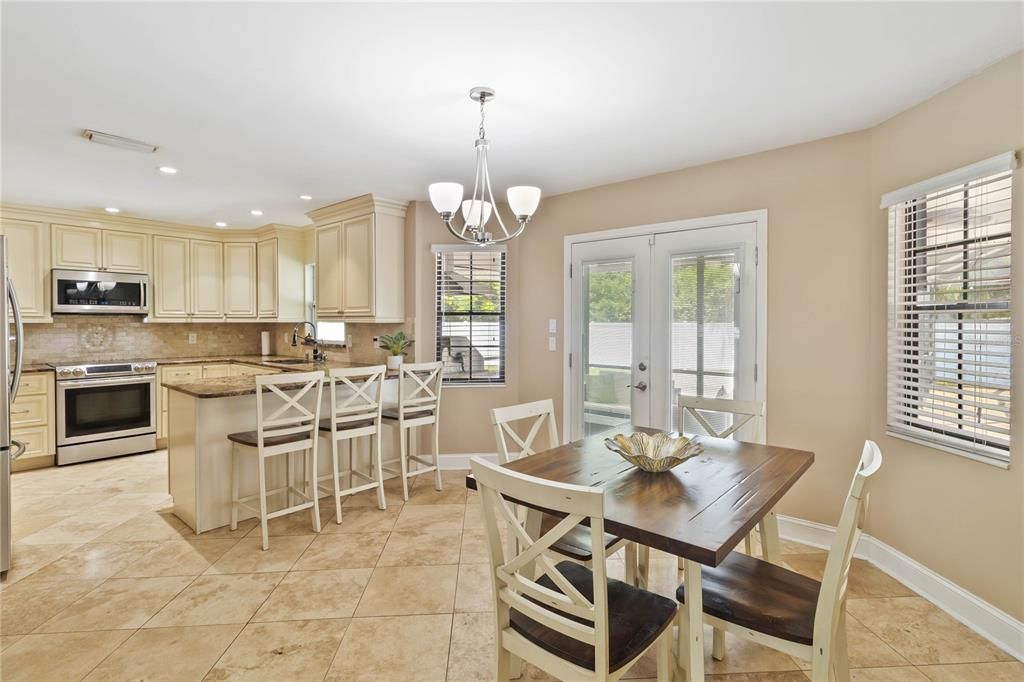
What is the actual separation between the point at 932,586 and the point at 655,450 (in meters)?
1.64

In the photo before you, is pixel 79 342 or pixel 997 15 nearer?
pixel 997 15

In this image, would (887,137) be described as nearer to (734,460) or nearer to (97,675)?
(734,460)

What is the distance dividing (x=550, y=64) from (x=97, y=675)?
3.02m

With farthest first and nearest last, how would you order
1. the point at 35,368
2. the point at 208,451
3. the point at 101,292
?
the point at 101,292
the point at 35,368
the point at 208,451

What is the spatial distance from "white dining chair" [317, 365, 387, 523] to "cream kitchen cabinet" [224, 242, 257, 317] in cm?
280

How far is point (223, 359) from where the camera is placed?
5.68m

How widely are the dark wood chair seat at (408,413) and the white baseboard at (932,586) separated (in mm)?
2590

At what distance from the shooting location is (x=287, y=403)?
10.4 ft

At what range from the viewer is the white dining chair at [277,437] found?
9.71 ft

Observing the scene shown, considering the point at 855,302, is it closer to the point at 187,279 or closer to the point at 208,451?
the point at 208,451

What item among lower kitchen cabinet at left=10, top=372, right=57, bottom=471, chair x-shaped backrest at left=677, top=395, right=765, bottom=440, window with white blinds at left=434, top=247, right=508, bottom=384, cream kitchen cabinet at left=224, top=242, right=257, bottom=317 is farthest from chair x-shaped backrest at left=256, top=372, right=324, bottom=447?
cream kitchen cabinet at left=224, top=242, right=257, bottom=317

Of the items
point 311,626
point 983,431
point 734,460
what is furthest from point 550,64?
point 311,626

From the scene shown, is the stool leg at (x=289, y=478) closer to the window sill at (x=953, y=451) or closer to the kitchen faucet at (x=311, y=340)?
the kitchen faucet at (x=311, y=340)

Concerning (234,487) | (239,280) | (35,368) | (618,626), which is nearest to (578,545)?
(618,626)
